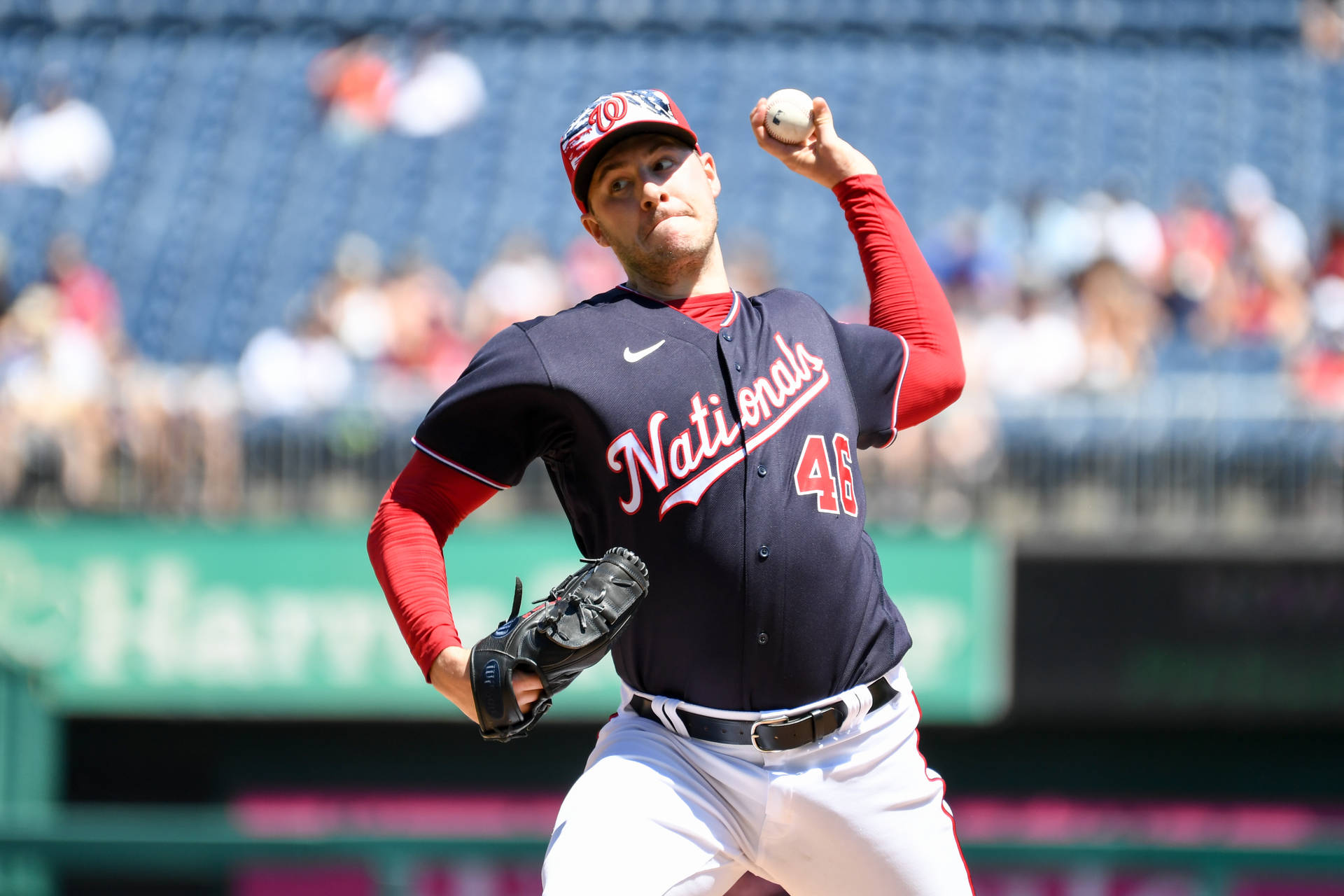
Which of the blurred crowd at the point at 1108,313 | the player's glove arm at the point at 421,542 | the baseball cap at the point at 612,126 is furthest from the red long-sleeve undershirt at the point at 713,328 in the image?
the blurred crowd at the point at 1108,313

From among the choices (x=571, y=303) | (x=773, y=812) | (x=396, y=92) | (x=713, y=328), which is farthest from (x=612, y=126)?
(x=396, y=92)

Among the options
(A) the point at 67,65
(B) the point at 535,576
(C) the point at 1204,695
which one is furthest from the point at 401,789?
(A) the point at 67,65

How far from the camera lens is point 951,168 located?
1154 centimetres

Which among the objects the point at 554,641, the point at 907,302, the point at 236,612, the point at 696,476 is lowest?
the point at 236,612

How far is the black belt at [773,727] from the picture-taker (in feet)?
9.02

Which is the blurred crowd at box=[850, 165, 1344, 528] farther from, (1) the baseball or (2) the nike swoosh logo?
(2) the nike swoosh logo

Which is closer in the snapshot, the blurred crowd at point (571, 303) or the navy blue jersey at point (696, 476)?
the navy blue jersey at point (696, 476)

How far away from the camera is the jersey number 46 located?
2.84 metres

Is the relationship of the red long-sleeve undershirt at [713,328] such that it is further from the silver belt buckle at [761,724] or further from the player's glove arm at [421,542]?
the silver belt buckle at [761,724]

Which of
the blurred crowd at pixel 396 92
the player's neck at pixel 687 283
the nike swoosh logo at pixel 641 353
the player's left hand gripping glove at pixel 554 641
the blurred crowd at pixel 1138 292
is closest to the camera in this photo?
the player's left hand gripping glove at pixel 554 641

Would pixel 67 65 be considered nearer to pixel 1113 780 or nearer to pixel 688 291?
pixel 1113 780

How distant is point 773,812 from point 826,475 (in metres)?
0.58

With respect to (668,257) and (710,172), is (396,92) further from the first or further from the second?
(668,257)

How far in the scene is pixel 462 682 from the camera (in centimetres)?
256
